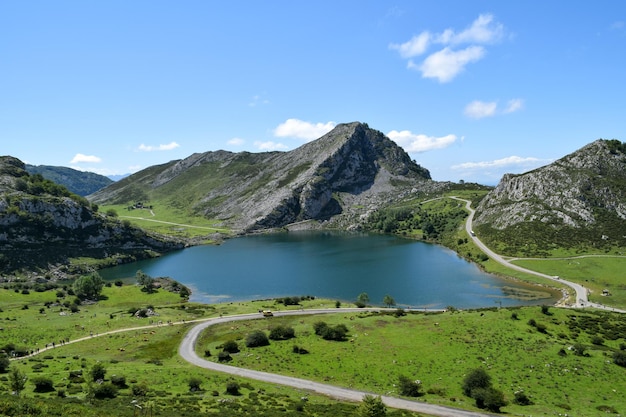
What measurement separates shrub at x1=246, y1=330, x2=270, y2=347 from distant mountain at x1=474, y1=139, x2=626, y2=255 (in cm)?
12867

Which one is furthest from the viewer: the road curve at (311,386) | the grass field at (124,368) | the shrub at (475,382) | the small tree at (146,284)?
the small tree at (146,284)

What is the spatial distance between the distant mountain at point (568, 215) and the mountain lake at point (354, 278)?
27.2 m

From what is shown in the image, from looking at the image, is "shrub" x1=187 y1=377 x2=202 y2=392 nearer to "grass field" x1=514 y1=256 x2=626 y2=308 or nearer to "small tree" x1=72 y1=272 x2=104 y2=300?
"small tree" x1=72 y1=272 x2=104 y2=300

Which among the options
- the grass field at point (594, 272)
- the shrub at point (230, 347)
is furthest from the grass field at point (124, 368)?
the grass field at point (594, 272)

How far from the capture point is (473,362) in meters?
61.0

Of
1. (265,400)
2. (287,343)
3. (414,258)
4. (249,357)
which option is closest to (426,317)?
(287,343)

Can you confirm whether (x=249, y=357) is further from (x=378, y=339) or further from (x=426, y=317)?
(x=426, y=317)

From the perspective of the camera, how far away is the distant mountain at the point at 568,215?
526 feet

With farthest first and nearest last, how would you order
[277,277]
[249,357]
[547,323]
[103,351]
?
[277,277] → [547,323] → [103,351] → [249,357]

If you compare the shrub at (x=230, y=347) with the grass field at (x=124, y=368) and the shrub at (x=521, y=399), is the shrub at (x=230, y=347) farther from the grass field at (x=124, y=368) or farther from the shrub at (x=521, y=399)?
the shrub at (x=521, y=399)

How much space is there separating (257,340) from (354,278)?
78160 millimetres

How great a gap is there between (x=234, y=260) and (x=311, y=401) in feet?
495

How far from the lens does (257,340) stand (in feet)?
231

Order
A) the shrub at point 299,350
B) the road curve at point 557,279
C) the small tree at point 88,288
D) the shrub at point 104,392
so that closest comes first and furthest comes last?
1. the shrub at point 104,392
2. the shrub at point 299,350
3. the road curve at point 557,279
4. the small tree at point 88,288
